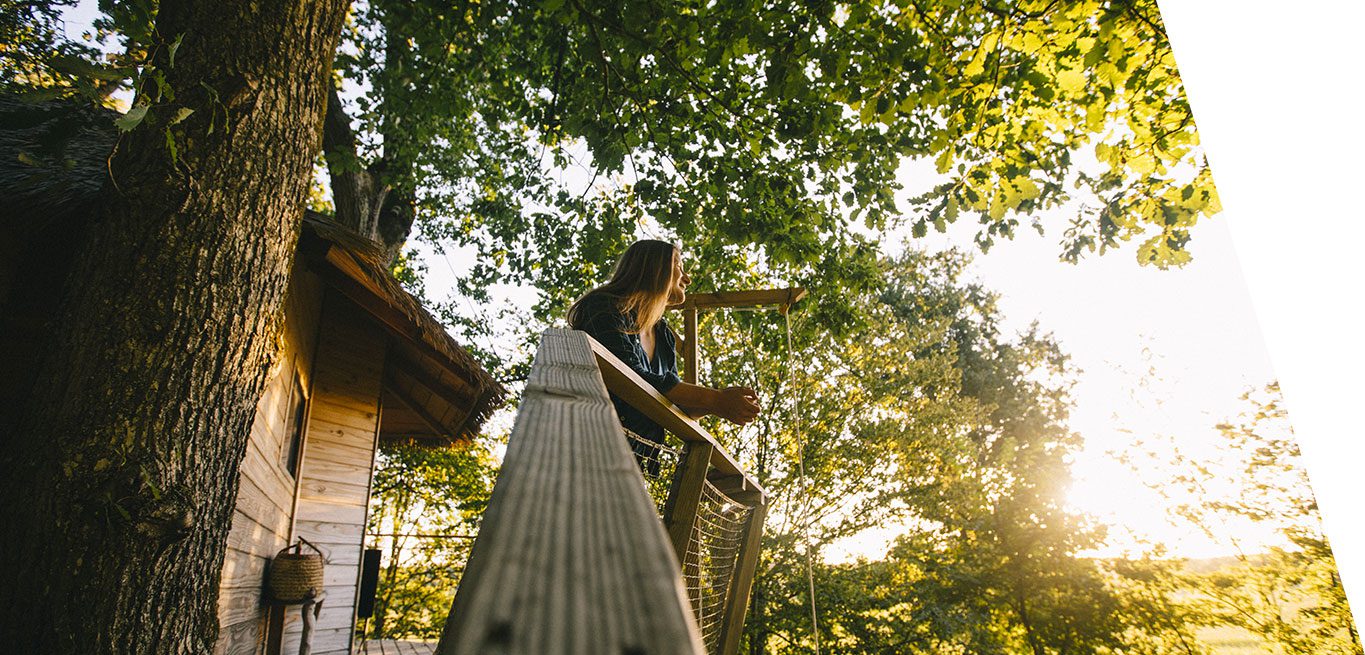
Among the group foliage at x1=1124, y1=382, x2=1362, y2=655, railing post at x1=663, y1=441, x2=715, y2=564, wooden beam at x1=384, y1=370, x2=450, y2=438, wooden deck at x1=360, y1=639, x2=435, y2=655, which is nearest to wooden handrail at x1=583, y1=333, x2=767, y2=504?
railing post at x1=663, y1=441, x2=715, y2=564

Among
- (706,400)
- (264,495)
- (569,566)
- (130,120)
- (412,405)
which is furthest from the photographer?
(412,405)

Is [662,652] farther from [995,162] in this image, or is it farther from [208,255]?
[995,162]

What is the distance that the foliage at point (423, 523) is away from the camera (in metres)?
13.8

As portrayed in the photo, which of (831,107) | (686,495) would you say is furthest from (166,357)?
(831,107)

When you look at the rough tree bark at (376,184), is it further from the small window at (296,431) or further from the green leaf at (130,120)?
the green leaf at (130,120)

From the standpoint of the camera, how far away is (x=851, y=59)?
3.68 m

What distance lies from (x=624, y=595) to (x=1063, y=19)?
4133 mm

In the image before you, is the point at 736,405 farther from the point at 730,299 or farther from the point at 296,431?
the point at 296,431

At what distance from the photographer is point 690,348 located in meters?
3.41

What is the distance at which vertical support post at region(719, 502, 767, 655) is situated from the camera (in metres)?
2.19

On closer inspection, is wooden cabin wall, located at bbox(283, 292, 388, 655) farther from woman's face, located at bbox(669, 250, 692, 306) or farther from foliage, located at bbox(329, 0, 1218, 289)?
woman's face, located at bbox(669, 250, 692, 306)

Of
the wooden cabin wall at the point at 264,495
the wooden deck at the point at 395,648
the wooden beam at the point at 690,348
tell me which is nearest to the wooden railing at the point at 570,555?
the wooden beam at the point at 690,348

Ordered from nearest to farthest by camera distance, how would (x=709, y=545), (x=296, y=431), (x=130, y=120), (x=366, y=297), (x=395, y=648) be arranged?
(x=130, y=120)
(x=709, y=545)
(x=366, y=297)
(x=296, y=431)
(x=395, y=648)

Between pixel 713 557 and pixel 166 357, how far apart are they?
167 cm
